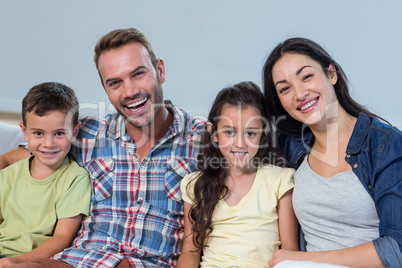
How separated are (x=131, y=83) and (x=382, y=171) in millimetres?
990

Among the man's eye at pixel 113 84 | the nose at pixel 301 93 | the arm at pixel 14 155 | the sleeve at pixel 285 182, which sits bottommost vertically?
the sleeve at pixel 285 182

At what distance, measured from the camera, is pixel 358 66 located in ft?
8.95

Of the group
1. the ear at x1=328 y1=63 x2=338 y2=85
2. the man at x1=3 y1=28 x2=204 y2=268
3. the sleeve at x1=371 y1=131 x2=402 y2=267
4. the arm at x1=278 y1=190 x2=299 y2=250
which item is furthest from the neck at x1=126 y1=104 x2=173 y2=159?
the sleeve at x1=371 y1=131 x2=402 y2=267

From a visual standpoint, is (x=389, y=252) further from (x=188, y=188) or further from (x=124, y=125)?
(x=124, y=125)

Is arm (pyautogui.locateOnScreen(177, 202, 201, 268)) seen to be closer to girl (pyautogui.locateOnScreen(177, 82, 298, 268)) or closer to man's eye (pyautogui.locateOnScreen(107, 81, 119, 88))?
girl (pyautogui.locateOnScreen(177, 82, 298, 268))

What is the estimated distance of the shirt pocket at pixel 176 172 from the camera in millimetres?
1823

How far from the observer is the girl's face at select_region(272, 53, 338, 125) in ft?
5.18

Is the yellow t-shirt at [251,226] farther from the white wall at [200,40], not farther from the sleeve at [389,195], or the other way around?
the white wall at [200,40]

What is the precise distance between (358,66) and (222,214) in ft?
4.87

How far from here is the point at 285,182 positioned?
169 centimetres

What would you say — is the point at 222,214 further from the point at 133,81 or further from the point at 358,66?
the point at 358,66

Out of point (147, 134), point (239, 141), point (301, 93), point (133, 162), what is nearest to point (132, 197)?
point (133, 162)

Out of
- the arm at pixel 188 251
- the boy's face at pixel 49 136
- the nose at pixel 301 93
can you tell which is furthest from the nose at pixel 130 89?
the nose at pixel 301 93

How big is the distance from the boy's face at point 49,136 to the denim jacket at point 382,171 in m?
1.06
